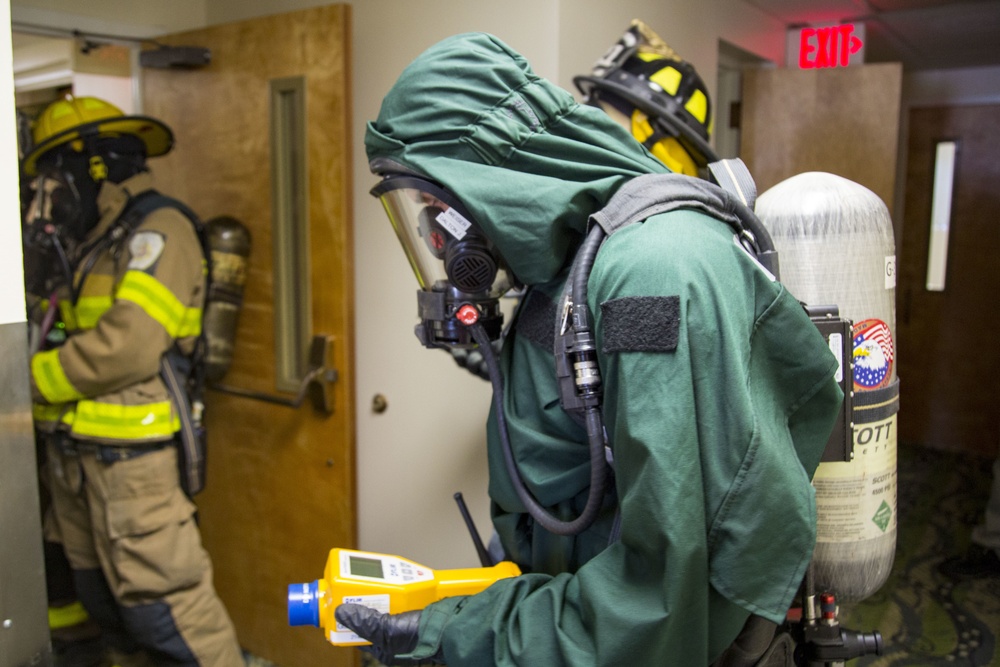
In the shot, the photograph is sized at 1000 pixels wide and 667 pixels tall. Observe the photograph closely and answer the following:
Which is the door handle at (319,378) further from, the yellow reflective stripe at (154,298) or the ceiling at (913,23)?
the ceiling at (913,23)

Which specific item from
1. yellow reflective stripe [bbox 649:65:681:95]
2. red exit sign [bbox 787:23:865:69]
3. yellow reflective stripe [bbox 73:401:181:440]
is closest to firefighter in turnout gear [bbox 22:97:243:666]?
yellow reflective stripe [bbox 73:401:181:440]

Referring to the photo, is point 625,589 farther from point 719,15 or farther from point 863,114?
point 863,114

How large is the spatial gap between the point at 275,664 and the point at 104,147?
5.73ft

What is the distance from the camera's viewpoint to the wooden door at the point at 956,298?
180 inches

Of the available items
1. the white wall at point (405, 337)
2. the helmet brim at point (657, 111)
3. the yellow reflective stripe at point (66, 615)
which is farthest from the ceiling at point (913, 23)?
the yellow reflective stripe at point (66, 615)

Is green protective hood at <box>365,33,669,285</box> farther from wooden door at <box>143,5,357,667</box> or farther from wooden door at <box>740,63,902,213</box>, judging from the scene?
wooden door at <box>740,63,902,213</box>

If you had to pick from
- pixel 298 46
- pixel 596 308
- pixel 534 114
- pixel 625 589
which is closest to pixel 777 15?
pixel 298 46

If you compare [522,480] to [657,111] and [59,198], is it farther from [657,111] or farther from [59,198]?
[59,198]

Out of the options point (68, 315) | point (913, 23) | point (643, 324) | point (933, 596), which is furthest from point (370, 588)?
point (913, 23)

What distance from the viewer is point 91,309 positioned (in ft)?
7.52

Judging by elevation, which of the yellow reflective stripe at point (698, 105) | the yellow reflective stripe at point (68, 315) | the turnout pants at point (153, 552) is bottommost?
the turnout pants at point (153, 552)

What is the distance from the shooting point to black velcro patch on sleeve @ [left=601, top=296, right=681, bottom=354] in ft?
3.12

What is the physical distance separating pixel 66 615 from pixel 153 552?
2.65 ft

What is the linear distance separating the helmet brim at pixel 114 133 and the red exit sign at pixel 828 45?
2.63 m
